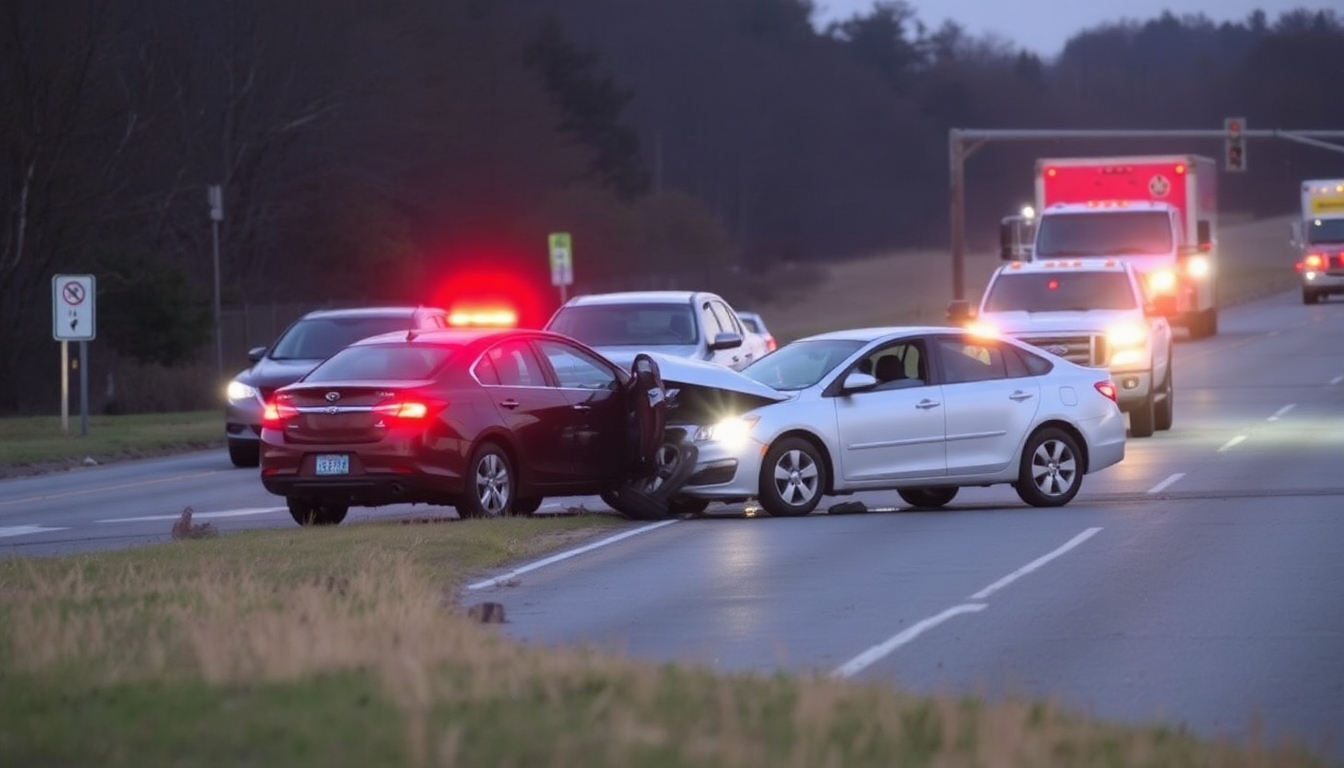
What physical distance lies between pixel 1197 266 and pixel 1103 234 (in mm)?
6667

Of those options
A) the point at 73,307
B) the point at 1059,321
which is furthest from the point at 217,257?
the point at 1059,321

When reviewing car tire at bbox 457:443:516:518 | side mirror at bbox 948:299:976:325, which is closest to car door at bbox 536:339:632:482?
car tire at bbox 457:443:516:518

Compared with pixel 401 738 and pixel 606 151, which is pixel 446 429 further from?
pixel 606 151

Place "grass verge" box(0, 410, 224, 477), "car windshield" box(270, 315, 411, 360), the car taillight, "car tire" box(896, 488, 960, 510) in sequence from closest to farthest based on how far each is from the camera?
the car taillight
"car tire" box(896, 488, 960, 510)
"car windshield" box(270, 315, 411, 360)
"grass verge" box(0, 410, 224, 477)

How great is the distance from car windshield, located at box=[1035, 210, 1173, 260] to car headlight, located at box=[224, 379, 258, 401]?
1549 cm

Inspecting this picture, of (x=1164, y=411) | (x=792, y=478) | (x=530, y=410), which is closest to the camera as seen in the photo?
(x=530, y=410)

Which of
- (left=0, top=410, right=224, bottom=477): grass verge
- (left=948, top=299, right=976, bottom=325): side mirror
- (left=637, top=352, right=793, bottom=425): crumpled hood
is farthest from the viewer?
(left=0, top=410, right=224, bottom=477): grass verge

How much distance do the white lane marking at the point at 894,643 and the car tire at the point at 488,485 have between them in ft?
18.2

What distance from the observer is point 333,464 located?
1647 centimetres

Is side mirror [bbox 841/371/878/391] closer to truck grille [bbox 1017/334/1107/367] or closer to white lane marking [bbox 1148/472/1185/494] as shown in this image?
white lane marking [bbox 1148/472/1185/494]

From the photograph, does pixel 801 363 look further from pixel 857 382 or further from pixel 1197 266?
pixel 1197 266

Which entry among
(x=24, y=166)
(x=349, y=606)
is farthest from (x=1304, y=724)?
(x=24, y=166)

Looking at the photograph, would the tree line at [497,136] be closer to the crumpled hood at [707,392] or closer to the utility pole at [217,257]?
the utility pole at [217,257]

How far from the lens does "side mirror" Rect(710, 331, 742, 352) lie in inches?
897
